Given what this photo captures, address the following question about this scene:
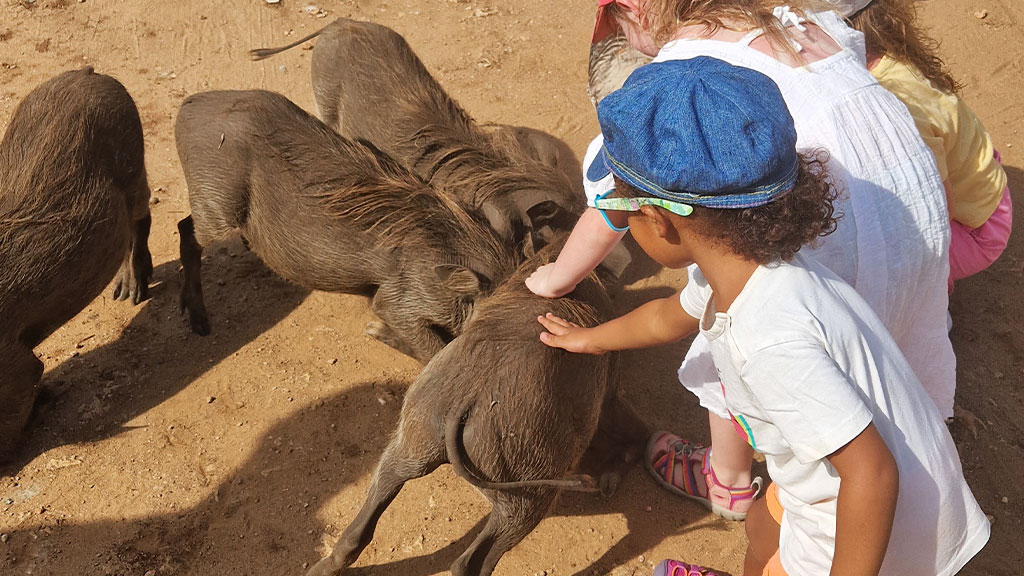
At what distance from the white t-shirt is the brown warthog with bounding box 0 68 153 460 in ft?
9.05

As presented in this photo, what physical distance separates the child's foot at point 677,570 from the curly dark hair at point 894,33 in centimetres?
187

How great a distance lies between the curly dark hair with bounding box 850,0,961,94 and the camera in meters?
2.49

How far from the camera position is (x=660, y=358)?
3914 mm

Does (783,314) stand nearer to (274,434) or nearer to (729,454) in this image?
(729,454)

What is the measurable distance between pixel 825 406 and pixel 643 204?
566mm

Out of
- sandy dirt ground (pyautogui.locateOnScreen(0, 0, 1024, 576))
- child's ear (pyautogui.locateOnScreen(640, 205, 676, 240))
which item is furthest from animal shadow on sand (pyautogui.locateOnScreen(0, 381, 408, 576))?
child's ear (pyautogui.locateOnScreen(640, 205, 676, 240))

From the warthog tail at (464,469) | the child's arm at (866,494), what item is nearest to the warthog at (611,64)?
the warthog tail at (464,469)

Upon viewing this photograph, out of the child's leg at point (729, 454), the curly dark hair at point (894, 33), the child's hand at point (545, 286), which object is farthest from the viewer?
the child's leg at point (729, 454)

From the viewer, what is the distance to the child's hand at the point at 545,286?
9.21ft

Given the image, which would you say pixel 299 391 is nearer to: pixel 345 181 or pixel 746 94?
pixel 345 181

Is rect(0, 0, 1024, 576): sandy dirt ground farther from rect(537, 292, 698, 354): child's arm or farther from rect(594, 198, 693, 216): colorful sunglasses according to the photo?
rect(594, 198, 693, 216): colorful sunglasses

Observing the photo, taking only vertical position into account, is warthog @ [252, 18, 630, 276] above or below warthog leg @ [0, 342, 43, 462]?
above

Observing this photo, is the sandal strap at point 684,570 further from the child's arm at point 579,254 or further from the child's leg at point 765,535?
the child's arm at point 579,254

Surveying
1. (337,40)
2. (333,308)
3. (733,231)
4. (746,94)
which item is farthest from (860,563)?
(337,40)
